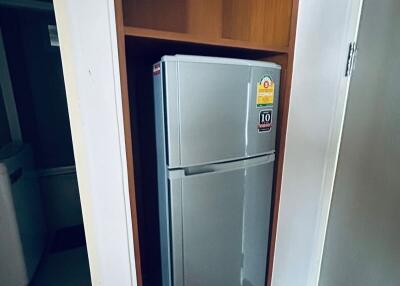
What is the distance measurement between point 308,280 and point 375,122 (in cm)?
80

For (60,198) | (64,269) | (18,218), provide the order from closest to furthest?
(18,218) → (64,269) → (60,198)

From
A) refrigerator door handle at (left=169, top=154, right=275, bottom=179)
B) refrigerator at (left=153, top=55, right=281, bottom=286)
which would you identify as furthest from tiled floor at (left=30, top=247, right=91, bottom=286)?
refrigerator door handle at (left=169, top=154, right=275, bottom=179)

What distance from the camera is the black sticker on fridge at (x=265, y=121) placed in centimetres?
90

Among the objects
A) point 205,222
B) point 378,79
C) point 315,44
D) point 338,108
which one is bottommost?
point 205,222

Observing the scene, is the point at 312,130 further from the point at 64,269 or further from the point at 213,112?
the point at 64,269

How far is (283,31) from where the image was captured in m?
0.95

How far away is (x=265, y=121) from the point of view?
3.02 ft

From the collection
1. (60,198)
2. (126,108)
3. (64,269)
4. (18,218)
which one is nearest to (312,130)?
(126,108)

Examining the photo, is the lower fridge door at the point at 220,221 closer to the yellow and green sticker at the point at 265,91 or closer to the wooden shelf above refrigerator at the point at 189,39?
the yellow and green sticker at the point at 265,91

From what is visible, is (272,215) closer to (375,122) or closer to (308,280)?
(308,280)

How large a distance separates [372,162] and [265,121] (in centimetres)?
42

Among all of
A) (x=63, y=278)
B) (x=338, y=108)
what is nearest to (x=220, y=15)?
(x=338, y=108)

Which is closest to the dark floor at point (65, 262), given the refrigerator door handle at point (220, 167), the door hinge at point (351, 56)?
the refrigerator door handle at point (220, 167)

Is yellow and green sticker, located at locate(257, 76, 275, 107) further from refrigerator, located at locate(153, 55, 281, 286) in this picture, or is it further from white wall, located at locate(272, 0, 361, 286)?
white wall, located at locate(272, 0, 361, 286)
